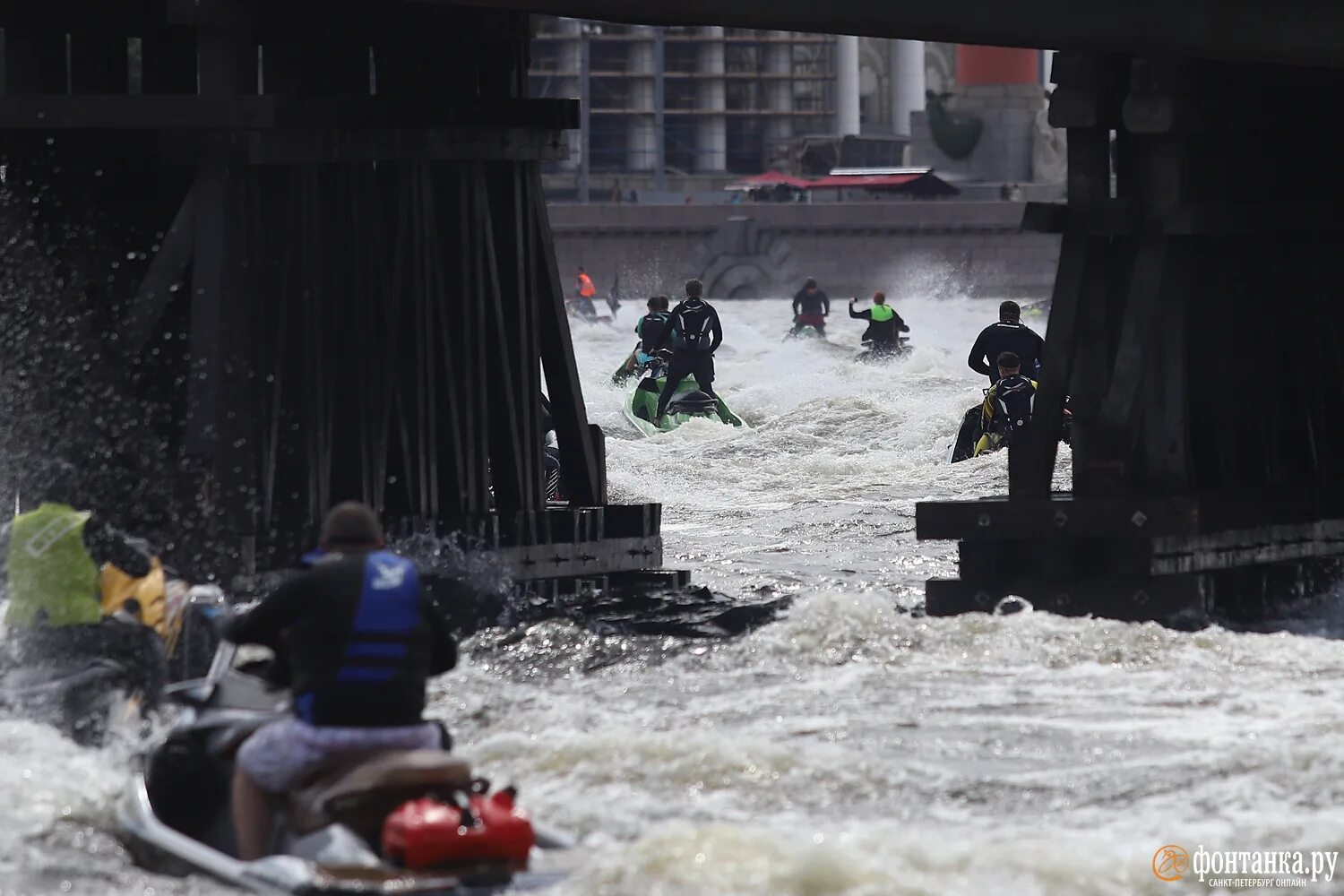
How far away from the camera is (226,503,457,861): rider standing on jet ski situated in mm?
7633

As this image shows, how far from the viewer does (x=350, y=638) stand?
300 inches

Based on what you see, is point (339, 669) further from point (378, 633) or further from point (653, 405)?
point (653, 405)

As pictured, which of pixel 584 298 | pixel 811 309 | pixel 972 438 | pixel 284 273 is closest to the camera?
pixel 284 273

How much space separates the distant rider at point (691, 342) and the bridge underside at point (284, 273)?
37.2ft

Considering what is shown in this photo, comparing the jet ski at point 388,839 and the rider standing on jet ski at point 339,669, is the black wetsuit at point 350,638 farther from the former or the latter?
the jet ski at point 388,839

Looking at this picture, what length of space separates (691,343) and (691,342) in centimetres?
2

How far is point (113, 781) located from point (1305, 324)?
27.3 ft

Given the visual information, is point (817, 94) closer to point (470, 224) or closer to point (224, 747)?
point (470, 224)

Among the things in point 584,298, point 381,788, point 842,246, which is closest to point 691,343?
point 381,788

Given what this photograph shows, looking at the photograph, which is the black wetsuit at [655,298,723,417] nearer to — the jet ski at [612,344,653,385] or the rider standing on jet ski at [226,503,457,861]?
the jet ski at [612,344,653,385]

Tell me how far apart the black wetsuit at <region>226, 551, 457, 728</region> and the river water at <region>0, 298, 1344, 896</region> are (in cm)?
72

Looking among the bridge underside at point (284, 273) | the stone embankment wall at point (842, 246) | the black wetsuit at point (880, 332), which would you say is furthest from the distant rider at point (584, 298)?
the bridge underside at point (284, 273)

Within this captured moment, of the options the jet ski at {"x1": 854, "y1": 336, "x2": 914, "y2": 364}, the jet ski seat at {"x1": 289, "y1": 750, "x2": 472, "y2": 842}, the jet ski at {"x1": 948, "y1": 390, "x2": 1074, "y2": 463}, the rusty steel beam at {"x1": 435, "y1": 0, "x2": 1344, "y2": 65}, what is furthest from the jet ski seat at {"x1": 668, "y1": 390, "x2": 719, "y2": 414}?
the jet ski seat at {"x1": 289, "y1": 750, "x2": 472, "y2": 842}

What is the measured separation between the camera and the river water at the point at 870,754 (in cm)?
796
